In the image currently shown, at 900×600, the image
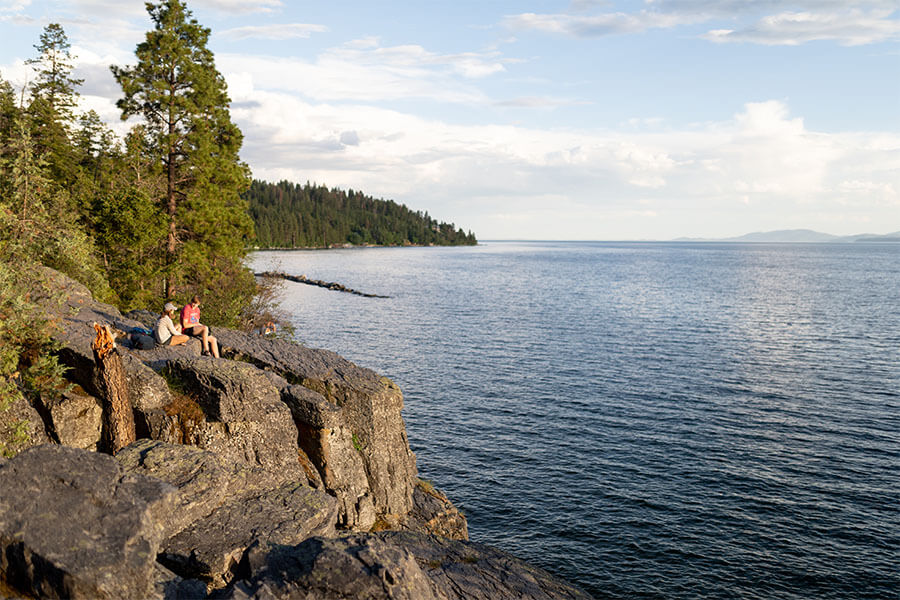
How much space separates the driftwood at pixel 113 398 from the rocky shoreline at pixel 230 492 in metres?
0.35

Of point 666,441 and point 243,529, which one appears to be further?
point 666,441

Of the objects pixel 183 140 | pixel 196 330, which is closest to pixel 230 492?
pixel 196 330

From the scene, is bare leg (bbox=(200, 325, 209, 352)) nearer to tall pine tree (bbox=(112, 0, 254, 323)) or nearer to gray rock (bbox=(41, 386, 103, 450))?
gray rock (bbox=(41, 386, 103, 450))

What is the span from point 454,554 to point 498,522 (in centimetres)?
788

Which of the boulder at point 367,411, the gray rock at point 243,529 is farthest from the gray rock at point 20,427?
the boulder at point 367,411

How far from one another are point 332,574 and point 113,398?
908cm

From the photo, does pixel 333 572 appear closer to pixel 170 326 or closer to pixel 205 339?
pixel 170 326

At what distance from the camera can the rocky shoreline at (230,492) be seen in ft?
30.5

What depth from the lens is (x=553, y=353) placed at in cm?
5325

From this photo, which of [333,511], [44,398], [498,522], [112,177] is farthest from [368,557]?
[112,177]

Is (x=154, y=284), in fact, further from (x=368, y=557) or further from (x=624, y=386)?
(x=368, y=557)

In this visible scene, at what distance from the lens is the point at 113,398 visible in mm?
15328

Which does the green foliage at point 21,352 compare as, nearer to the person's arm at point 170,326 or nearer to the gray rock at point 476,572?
the person's arm at point 170,326

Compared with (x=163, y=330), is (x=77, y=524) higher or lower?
lower
